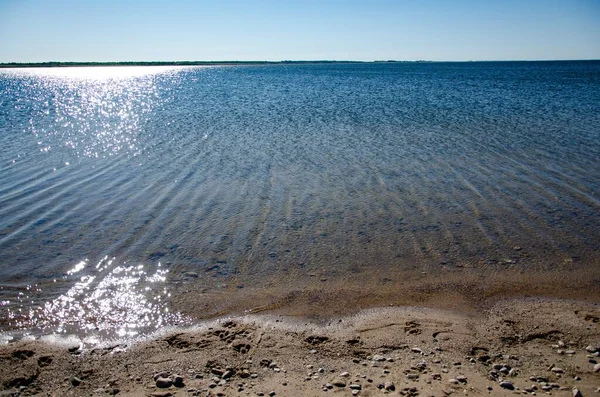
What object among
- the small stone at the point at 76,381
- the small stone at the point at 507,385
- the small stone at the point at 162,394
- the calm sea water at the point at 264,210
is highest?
the calm sea water at the point at 264,210

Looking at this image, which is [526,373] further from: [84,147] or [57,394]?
[84,147]

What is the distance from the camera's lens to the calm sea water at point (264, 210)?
350 inches

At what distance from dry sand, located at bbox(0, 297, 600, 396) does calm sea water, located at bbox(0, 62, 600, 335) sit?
3.52 feet

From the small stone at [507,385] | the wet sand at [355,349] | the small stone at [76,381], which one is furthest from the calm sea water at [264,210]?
the small stone at [507,385]

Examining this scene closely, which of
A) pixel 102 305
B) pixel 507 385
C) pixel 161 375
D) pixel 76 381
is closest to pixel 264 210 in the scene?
pixel 102 305

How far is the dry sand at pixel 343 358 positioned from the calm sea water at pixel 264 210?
1.07 m

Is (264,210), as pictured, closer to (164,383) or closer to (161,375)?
(161,375)

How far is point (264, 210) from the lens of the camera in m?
12.5

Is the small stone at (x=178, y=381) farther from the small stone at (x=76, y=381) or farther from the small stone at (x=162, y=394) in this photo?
the small stone at (x=76, y=381)

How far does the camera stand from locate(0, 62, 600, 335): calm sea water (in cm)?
889

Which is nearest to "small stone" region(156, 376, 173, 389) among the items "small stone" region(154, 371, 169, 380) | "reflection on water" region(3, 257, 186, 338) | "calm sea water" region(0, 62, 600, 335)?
"small stone" region(154, 371, 169, 380)

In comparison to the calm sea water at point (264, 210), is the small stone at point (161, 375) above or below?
below

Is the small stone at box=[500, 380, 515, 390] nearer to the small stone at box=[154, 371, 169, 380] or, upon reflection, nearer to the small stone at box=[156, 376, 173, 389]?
the small stone at box=[156, 376, 173, 389]

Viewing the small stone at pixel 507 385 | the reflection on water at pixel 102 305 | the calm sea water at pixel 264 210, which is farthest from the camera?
the calm sea water at pixel 264 210
